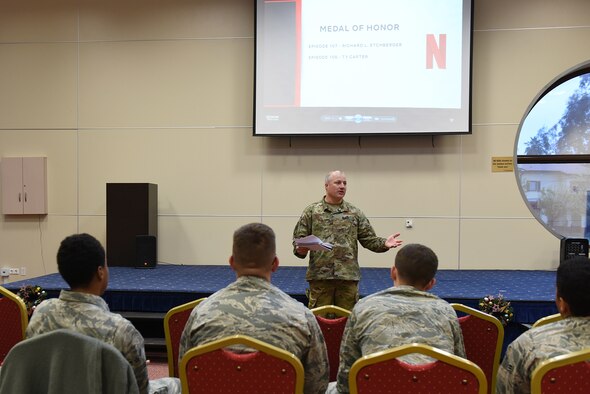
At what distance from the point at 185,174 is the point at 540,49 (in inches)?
177

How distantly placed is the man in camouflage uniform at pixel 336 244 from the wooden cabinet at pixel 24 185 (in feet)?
12.8

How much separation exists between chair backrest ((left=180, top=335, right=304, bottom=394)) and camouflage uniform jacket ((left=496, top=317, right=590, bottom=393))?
2.33 feet

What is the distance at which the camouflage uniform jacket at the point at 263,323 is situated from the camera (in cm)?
153

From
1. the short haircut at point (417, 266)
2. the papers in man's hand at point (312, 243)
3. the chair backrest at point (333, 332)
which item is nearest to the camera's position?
the short haircut at point (417, 266)

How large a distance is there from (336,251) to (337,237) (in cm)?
12

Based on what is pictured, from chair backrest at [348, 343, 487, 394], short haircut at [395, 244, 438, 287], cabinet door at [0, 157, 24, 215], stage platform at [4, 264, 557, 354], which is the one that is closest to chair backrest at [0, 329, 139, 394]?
chair backrest at [348, 343, 487, 394]

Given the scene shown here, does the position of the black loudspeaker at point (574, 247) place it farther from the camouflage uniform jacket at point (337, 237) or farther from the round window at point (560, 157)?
the camouflage uniform jacket at point (337, 237)

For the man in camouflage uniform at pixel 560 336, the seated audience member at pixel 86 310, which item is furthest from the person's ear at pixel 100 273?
the man in camouflage uniform at pixel 560 336

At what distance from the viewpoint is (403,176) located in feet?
18.2

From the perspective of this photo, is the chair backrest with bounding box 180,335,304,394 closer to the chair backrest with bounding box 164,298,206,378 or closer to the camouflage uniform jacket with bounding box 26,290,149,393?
the camouflage uniform jacket with bounding box 26,290,149,393

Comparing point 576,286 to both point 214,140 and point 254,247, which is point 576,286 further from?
point 214,140

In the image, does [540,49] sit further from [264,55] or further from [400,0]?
[264,55]

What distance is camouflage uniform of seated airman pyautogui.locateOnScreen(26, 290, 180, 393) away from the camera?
157cm

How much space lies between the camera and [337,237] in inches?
143
